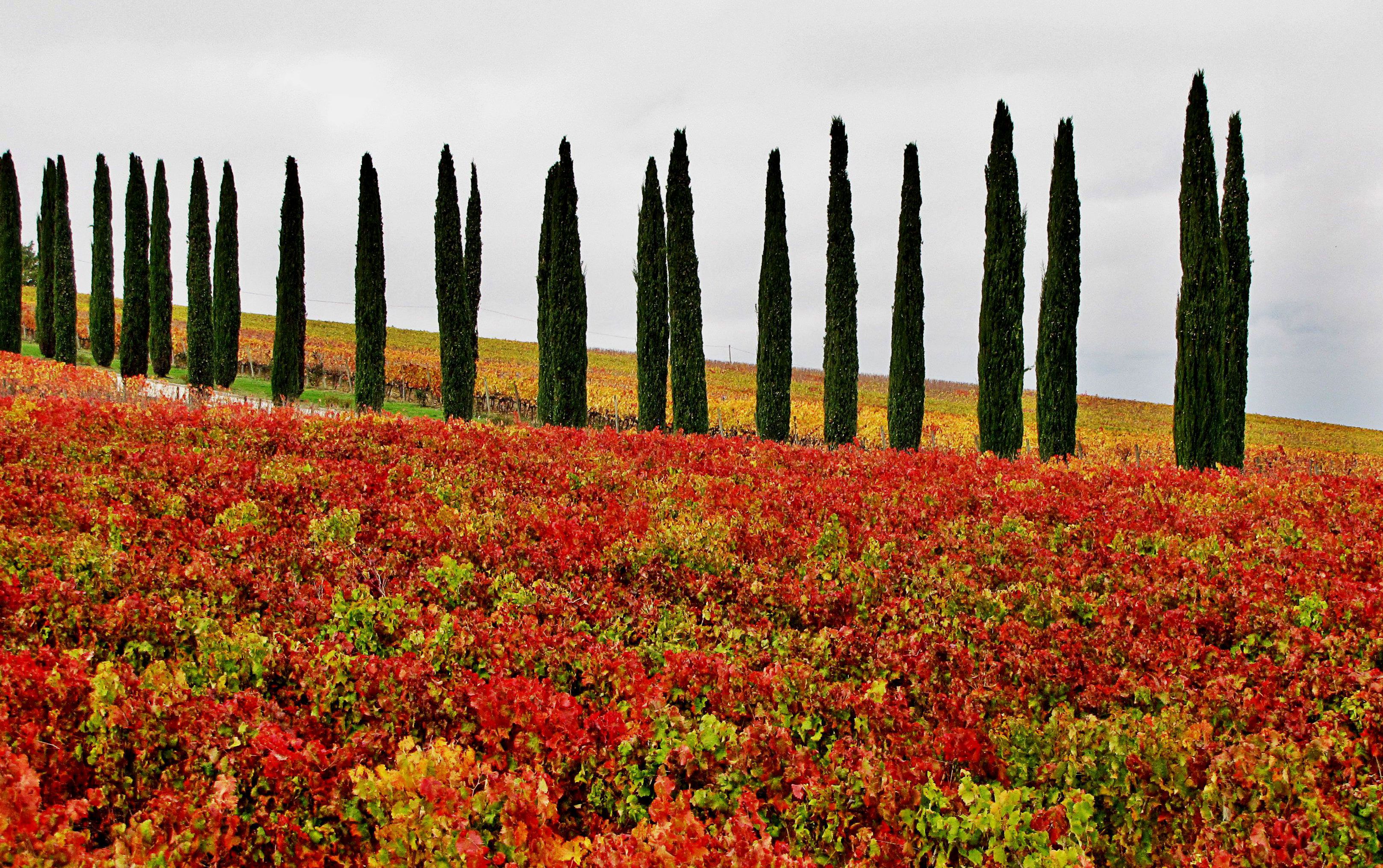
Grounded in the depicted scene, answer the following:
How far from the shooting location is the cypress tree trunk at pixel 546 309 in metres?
26.2

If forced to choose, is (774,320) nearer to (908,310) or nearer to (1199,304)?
(908,310)

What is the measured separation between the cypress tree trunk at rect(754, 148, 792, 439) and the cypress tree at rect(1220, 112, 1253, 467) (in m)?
11.2

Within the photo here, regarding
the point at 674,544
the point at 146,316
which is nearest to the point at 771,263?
the point at 674,544

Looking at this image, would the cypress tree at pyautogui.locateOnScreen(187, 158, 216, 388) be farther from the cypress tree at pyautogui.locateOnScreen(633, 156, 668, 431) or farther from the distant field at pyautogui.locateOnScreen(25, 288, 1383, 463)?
the cypress tree at pyautogui.locateOnScreen(633, 156, 668, 431)

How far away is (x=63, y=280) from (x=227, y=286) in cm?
1349

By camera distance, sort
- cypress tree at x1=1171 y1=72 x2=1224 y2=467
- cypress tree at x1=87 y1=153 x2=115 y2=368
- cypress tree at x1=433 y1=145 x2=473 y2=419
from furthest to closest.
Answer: cypress tree at x1=87 y1=153 x2=115 y2=368, cypress tree at x1=433 y1=145 x2=473 y2=419, cypress tree at x1=1171 y1=72 x2=1224 y2=467

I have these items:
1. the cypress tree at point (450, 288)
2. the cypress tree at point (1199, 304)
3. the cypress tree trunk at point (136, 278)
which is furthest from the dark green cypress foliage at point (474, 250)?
the cypress tree at point (1199, 304)

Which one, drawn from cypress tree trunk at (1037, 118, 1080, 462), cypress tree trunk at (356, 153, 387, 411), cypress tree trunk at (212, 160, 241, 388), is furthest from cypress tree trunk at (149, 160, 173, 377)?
cypress tree trunk at (1037, 118, 1080, 462)

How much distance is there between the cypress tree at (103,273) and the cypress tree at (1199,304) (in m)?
43.0

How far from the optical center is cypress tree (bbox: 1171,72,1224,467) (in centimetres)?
1891

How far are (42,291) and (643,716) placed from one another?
50.5 meters

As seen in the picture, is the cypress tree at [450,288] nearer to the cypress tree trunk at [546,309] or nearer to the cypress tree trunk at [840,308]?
the cypress tree trunk at [546,309]

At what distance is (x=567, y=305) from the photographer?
24844mm

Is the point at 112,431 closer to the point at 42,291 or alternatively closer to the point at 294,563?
the point at 294,563
